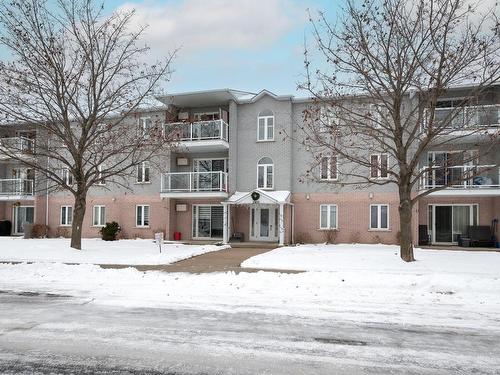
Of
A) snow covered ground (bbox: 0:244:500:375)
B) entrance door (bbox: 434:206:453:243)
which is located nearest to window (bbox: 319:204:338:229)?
entrance door (bbox: 434:206:453:243)

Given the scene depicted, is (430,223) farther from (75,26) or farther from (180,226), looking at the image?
(75,26)

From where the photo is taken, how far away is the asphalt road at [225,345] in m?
5.06

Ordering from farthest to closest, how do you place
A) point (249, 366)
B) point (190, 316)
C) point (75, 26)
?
1. point (75, 26)
2. point (190, 316)
3. point (249, 366)

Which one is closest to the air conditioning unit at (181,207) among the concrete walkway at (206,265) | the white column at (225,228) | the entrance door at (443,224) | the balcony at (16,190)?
the white column at (225,228)

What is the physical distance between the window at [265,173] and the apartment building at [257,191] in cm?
5

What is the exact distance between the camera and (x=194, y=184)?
81.4 feet

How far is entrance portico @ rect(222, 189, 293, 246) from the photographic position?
22.9 meters

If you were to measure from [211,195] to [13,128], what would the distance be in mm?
9804

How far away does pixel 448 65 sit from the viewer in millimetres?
13289

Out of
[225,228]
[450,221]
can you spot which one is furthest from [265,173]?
[450,221]

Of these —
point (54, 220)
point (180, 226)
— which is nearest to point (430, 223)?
point (180, 226)

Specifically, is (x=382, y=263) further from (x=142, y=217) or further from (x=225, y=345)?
(x=142, y=217)

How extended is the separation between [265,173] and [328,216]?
4102 millimetres

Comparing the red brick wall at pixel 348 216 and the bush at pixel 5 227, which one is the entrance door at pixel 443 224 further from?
the bush at pixel 5 227
